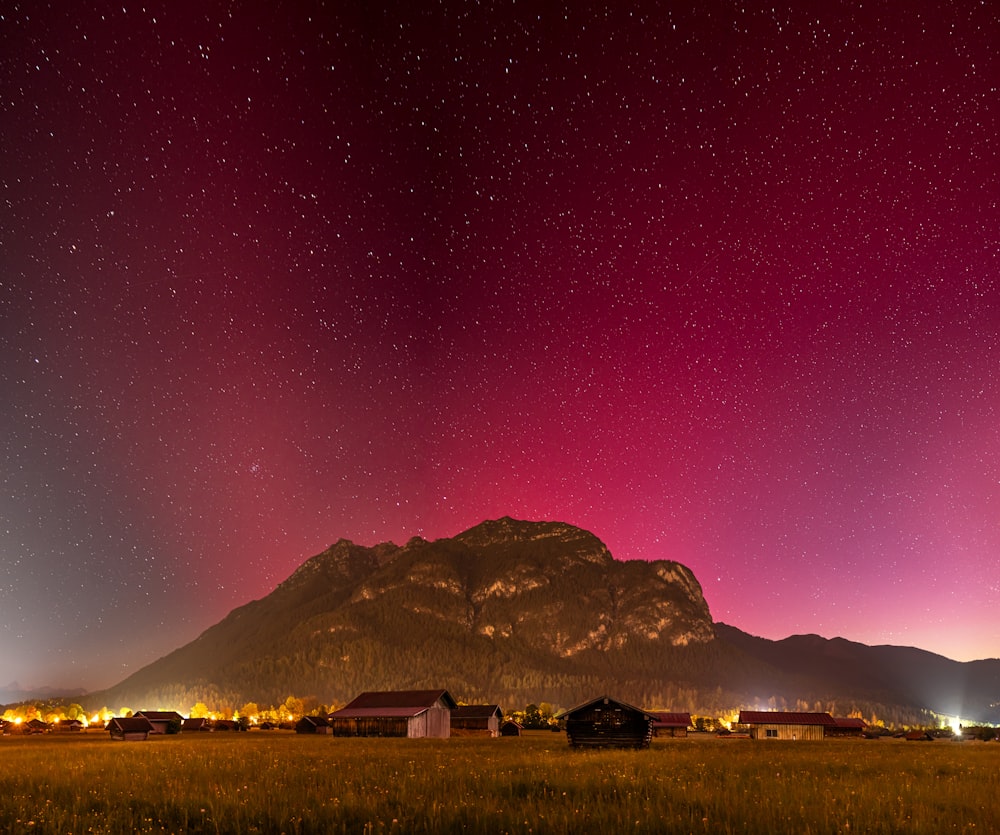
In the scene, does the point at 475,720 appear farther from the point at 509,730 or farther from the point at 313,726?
the point at 313,726

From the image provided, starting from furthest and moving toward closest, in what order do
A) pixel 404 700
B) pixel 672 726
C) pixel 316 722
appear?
pixel 672 726, pixel 316 722, pixel 404 700

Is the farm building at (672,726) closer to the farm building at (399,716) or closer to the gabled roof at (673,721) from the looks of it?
the gabled roof at (673,721)

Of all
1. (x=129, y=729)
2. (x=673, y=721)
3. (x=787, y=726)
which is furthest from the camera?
(x=673, y=721)

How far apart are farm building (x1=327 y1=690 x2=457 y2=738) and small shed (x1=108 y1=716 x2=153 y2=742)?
2105 centimetres

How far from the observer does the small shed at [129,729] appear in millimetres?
84125

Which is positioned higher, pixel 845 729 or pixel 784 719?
pixel 784 719

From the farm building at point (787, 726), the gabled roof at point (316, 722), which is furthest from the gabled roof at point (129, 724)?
the farm building at point (787, 726)

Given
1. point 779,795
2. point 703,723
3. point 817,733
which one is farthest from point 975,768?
point 703,723

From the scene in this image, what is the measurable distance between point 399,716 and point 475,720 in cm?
1742

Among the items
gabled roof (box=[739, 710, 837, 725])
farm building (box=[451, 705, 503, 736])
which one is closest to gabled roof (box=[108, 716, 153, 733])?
farm building (box=[451, 705, 503, 736])

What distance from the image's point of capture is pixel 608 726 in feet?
195

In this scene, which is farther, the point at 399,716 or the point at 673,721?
the point at 673,721

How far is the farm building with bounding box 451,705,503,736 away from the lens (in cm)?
9550

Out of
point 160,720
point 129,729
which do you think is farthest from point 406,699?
point 160,720
